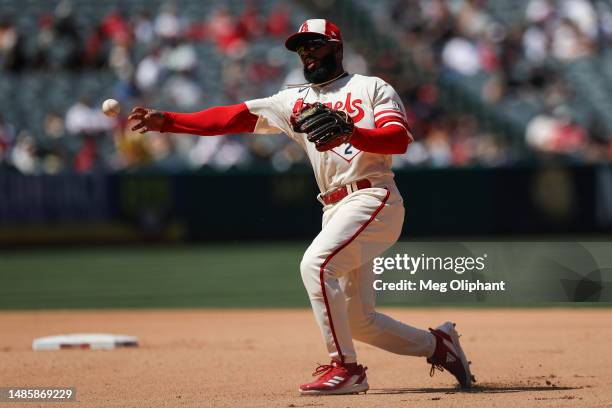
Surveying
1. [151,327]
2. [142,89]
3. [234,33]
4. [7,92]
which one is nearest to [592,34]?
[234,33]

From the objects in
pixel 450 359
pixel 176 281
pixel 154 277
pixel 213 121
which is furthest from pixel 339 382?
pixel 154 277

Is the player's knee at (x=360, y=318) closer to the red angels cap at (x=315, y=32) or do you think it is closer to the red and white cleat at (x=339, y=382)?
the red and white cleat at (x=339, y=382)

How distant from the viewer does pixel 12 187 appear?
53.4ft

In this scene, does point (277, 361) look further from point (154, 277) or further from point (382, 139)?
point (154, 277)

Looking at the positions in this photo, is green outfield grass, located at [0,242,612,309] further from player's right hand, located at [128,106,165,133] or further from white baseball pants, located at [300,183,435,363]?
player's right hand, located at [128,106,165,133]

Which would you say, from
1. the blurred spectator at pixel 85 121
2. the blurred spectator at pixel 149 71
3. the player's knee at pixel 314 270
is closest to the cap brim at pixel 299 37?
the player's knee at pixel 314 270

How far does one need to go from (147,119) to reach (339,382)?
1685 millimetres

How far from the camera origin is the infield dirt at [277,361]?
18.7 feet

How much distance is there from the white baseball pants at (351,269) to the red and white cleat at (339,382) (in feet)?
0.16

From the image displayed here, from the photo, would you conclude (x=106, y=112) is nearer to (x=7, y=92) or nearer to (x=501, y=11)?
(x=7, y=92)

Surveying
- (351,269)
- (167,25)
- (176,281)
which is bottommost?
(176,281)

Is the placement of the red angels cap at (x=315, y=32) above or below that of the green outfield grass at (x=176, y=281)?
above

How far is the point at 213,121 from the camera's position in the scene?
606 centimetres

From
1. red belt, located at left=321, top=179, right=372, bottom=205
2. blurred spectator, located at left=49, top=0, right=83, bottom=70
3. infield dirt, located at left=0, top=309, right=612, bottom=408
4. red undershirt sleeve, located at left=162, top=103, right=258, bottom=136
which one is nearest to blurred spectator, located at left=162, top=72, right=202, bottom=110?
blurred spectator, located at left=49, top=0, right=83, bottom=70
